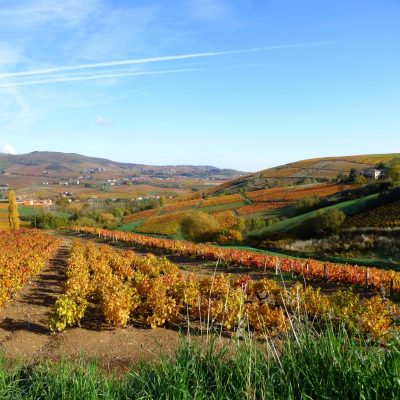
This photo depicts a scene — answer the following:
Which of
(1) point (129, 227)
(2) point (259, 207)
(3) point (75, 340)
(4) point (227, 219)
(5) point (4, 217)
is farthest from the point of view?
(5) point (4, 217)

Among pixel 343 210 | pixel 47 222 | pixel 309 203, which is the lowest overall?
pixel 47 222

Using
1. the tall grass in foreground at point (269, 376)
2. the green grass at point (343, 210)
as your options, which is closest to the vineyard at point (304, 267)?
the tall grass in foreground at point (269, 376)

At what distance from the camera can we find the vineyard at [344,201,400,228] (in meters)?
36.6

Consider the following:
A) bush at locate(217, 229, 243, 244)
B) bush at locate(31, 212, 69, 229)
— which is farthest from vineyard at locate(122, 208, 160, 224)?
bush at locate(217, 229, 243, 244)

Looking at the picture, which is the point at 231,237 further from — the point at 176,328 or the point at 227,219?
the point at 176,328

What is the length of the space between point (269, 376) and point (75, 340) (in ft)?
27.1

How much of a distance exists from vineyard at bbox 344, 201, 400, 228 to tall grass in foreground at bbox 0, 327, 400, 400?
34711 mm

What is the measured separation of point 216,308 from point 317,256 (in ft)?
70.9

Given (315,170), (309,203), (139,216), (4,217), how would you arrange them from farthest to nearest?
1. (315,170)
2. (4,217)
3. (139,216)
4. (309,203)

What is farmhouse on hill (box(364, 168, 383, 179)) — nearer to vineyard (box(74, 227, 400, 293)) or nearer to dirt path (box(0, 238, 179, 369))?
vineyard (box(74, 227, 400, 293))

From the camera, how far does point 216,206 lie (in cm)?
7756

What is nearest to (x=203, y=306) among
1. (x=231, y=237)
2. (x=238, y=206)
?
(x=231, y=237)

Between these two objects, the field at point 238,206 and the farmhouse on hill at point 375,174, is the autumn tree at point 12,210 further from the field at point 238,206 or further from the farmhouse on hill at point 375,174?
the farmhouse on hill at point 375,174

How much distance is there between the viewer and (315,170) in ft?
351
